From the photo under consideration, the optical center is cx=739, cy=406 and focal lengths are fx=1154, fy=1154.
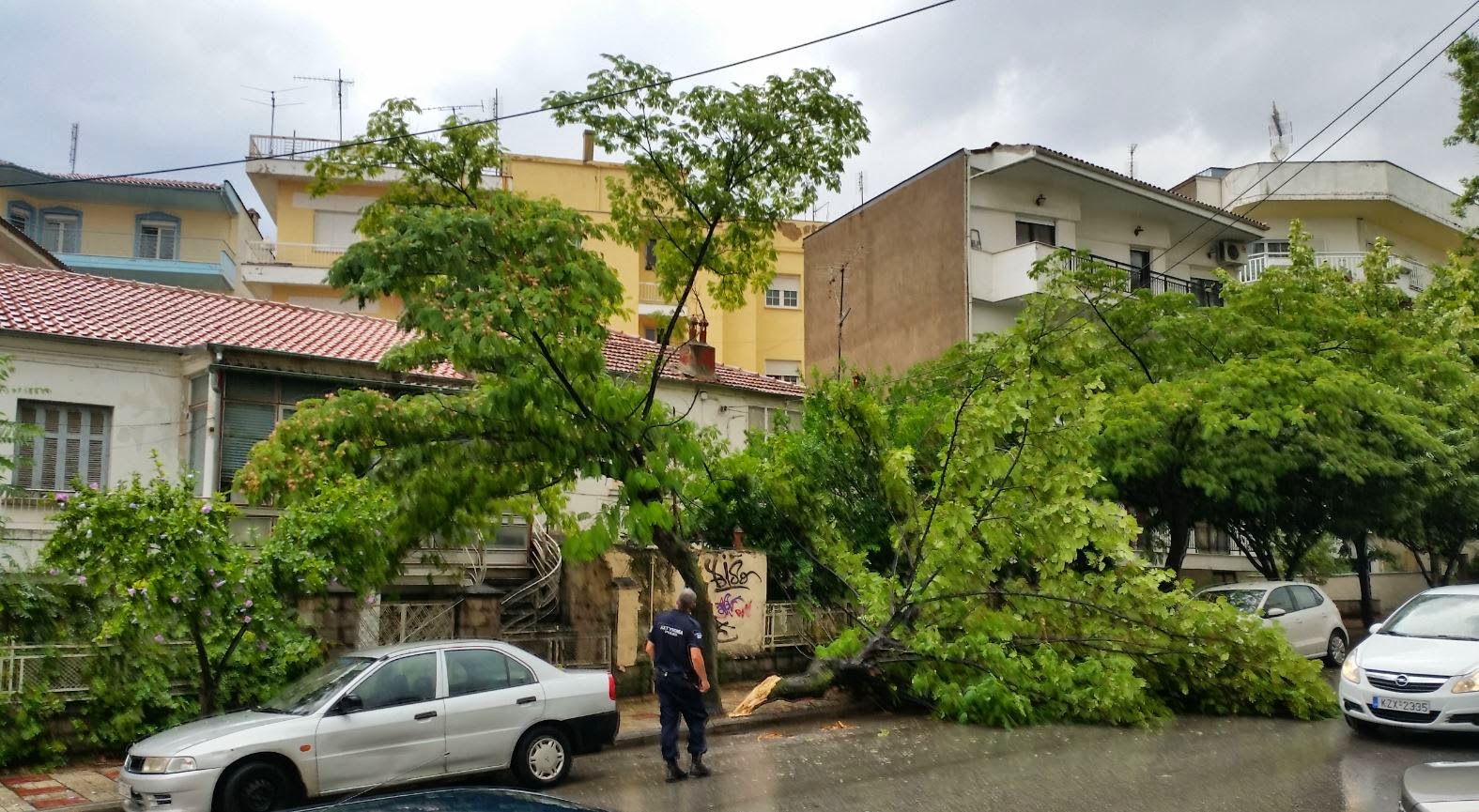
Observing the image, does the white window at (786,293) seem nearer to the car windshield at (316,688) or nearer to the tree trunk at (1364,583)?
the tree trunk at (1364,583)

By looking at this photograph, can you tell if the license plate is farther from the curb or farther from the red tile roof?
the red tile roof

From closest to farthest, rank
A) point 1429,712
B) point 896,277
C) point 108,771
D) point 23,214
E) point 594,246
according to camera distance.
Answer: point 1429,712 → point 108,771 → point 896,277 → point 23,214 → point 594,246

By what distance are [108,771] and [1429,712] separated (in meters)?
13.1

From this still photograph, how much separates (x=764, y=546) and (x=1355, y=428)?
1042 centimetres

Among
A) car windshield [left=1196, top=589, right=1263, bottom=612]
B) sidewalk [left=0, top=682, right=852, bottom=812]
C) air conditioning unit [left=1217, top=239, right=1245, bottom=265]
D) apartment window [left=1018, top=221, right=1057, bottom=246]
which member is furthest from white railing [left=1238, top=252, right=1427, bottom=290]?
sidewalk [left=0, top=682, right=852, bottom=812]

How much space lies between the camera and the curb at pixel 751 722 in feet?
42.9

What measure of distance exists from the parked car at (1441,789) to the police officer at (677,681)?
5924 mm

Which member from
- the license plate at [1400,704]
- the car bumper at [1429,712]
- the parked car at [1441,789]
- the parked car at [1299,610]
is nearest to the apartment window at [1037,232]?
the parked car at [1299,610]

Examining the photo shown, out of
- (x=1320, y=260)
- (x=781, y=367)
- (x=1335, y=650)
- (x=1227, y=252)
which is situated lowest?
(x=1335, y=650)

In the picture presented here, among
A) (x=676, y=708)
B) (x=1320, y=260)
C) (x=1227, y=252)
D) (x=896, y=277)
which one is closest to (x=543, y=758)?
(x=676, y=708)

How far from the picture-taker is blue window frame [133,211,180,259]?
3700 centimetres

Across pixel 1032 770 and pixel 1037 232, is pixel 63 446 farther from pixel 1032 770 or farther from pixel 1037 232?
pixel 1037 232

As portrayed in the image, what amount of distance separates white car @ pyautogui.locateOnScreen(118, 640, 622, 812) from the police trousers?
0.82 metres

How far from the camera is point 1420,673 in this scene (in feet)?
37.9
